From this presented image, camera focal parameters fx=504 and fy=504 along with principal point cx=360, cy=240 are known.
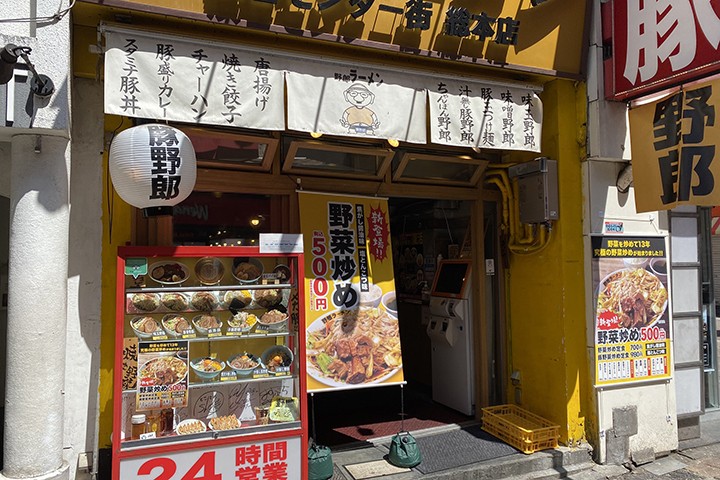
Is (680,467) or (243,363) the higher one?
(243,363)

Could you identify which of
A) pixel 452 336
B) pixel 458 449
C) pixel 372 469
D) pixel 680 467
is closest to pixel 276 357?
pixel 372 469

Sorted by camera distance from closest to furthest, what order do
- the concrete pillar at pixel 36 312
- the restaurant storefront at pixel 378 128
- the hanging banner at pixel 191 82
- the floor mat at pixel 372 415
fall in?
the concrete pillar at pixel 36 312 → the hanging banner at pixel 191 82 → the restaurant storefront at pixel 378 128 → the floor mat at pixel 372 415

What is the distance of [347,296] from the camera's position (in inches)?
220

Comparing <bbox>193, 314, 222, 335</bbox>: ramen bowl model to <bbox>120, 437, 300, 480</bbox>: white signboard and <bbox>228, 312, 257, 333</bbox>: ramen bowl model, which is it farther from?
<bbox>120, 437, 300, 480</bbox>: white signboard

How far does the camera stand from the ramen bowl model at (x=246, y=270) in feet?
16.2

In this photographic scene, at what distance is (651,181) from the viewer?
538 centimetres

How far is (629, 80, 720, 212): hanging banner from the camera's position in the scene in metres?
4.83

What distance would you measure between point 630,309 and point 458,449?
2.65 meters

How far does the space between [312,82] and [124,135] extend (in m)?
1.88

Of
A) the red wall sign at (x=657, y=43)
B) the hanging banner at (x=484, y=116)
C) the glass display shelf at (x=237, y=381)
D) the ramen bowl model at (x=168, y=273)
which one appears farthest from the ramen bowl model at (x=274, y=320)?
the red wall sign at (x=657, y=43)

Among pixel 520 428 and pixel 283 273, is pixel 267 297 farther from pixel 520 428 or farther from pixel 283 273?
pixel 520 428

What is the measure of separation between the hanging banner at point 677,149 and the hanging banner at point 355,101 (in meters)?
2.42

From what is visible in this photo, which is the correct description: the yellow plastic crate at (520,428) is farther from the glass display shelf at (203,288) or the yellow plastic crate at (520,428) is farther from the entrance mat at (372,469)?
the glass display shelf at (203,288)

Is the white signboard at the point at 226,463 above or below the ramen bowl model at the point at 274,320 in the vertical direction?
below
